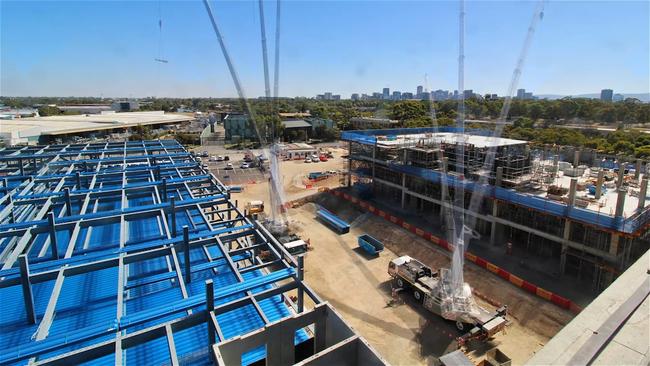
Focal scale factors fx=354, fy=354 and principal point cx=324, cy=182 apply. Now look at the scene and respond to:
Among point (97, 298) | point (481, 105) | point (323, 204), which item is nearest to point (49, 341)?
point (97, 298)

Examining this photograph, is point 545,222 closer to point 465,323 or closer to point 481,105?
point 465,323

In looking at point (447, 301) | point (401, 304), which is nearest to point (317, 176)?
point (401, 304)

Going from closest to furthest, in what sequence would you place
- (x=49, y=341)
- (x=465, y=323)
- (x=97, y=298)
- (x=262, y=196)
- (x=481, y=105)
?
1. (x=49, y=341)
2. (x=97, y=298)
3. (x=465, y=323)
4. (x=262, y=196)
5. (x=481, y=105)

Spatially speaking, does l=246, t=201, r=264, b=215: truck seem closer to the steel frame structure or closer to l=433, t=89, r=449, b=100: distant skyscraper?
the steel frame structure

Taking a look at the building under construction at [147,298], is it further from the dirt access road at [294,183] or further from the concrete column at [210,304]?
the dirt access road at [294,183]

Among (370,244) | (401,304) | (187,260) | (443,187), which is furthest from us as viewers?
(443,187)

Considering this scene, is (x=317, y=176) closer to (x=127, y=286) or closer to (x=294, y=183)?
(x=294, y=183)
